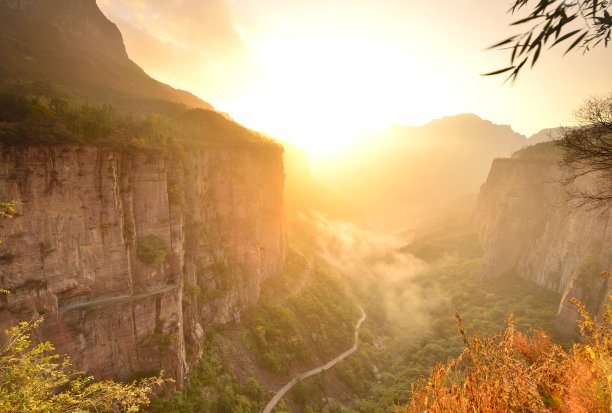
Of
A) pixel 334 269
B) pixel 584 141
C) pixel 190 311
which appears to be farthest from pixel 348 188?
pixel 584 141

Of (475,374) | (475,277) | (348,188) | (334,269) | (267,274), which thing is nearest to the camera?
(475,374)

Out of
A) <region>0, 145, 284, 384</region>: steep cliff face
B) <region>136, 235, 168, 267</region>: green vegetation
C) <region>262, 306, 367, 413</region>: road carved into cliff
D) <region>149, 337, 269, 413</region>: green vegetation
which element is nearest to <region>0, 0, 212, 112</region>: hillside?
<region>0, 145, 284, 384</region>: steep cliff face

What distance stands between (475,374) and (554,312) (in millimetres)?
47697

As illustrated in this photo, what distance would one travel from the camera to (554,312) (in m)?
40.1

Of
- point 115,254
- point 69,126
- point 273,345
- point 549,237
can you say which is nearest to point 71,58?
point 69,126

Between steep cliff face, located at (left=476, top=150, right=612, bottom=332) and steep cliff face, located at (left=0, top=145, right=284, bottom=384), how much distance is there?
40883 mm

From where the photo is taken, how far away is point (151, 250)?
23469mm

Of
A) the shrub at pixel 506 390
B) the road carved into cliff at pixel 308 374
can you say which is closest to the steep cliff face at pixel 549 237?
the road carved into cliff at pixel 308 374

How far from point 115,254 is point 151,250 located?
8.60 ft

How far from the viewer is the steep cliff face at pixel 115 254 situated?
17.1 metres

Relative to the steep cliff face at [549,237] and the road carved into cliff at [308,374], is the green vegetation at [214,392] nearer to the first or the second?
the road carved into cliff at [308,374]

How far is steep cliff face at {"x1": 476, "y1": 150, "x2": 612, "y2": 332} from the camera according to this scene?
34.4m

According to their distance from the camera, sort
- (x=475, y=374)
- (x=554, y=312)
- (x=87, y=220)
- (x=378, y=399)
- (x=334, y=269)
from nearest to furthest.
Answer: (x=475, y=374) < (x=87, y=220) < (x=378, y=399) < (x=554, y=312) < (x=334, y=269)

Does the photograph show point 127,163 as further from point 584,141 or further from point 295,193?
point 295,193
